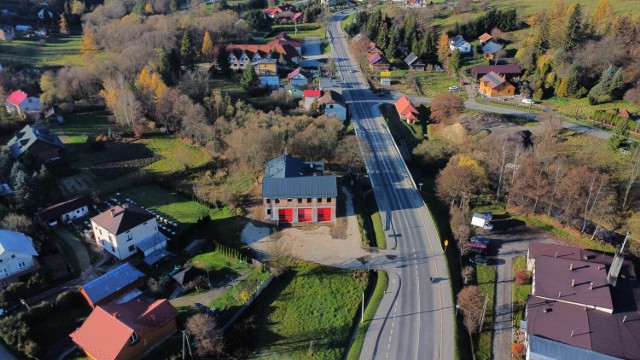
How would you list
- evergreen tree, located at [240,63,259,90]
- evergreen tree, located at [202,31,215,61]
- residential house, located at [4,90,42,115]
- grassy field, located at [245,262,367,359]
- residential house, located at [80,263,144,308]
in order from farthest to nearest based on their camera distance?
evergreen tree, located at [202,31,215,61]
evergreen tree, located at [240,63,259,90]
residential house, located at [4,90,42,115]
residential house, located at [80,263,144,308]
grassy field, located at [245,262,367,359]

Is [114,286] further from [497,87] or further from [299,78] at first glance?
[497,87]

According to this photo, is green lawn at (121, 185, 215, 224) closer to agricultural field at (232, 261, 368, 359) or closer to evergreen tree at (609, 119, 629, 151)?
agricultural field at (232, 261, 368, 359)

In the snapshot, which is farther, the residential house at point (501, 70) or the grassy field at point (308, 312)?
the residential house at point (501, 70)

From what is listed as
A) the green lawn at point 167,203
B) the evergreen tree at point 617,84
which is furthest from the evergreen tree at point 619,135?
the green lawn at point 167,203

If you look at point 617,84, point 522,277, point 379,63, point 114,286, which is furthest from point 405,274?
point 379,63

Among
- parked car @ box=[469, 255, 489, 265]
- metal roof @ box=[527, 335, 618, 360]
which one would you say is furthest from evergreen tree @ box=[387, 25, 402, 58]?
metal roof @ box=[527, 335, 618, 360]

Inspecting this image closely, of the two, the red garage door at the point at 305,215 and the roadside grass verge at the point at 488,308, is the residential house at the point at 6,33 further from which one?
the roadside grass verge at the point at 488,308
